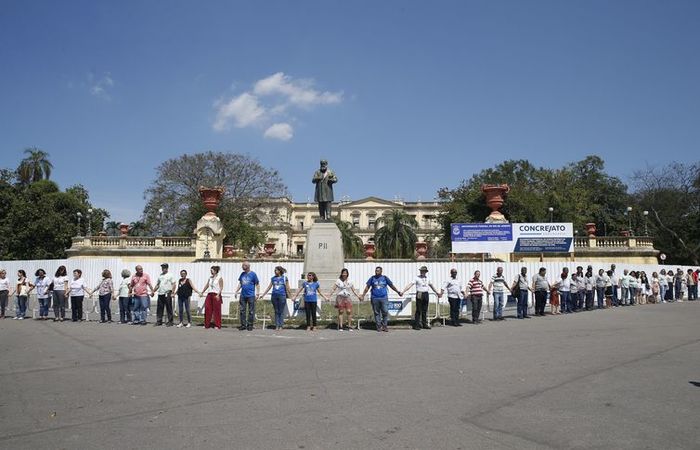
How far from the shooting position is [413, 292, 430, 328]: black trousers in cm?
1421

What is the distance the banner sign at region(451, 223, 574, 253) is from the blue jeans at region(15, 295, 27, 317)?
63.6 feet

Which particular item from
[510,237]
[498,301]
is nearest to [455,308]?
[498,301]

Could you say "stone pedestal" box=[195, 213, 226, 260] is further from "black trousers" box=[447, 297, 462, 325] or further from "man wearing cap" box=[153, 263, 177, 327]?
"black trousers" box=[447, 297, 462, 325]

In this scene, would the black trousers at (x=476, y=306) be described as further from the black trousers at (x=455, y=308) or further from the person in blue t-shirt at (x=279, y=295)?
the person in blue t-shirt at (x=279, y=295)

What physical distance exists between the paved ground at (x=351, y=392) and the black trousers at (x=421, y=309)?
2294mm

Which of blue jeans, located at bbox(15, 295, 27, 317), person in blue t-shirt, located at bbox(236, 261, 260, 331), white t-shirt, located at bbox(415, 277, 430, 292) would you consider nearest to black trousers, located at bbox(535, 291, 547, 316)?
white t-shirt, located at bbox(415, 277, 430, 292)

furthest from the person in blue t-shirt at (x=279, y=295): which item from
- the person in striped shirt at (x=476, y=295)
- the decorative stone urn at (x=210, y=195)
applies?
the decorative stone urn at (x=210, y=195)

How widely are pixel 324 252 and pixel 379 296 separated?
5.99 metres

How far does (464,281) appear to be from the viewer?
2627 centimetres

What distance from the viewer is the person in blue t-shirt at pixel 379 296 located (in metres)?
13.9

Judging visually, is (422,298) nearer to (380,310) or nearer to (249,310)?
(380,310)

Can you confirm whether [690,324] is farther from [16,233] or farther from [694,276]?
[16,233]

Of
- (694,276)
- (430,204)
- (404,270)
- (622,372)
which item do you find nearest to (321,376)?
(622,372)

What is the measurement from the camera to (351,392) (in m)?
6.68
